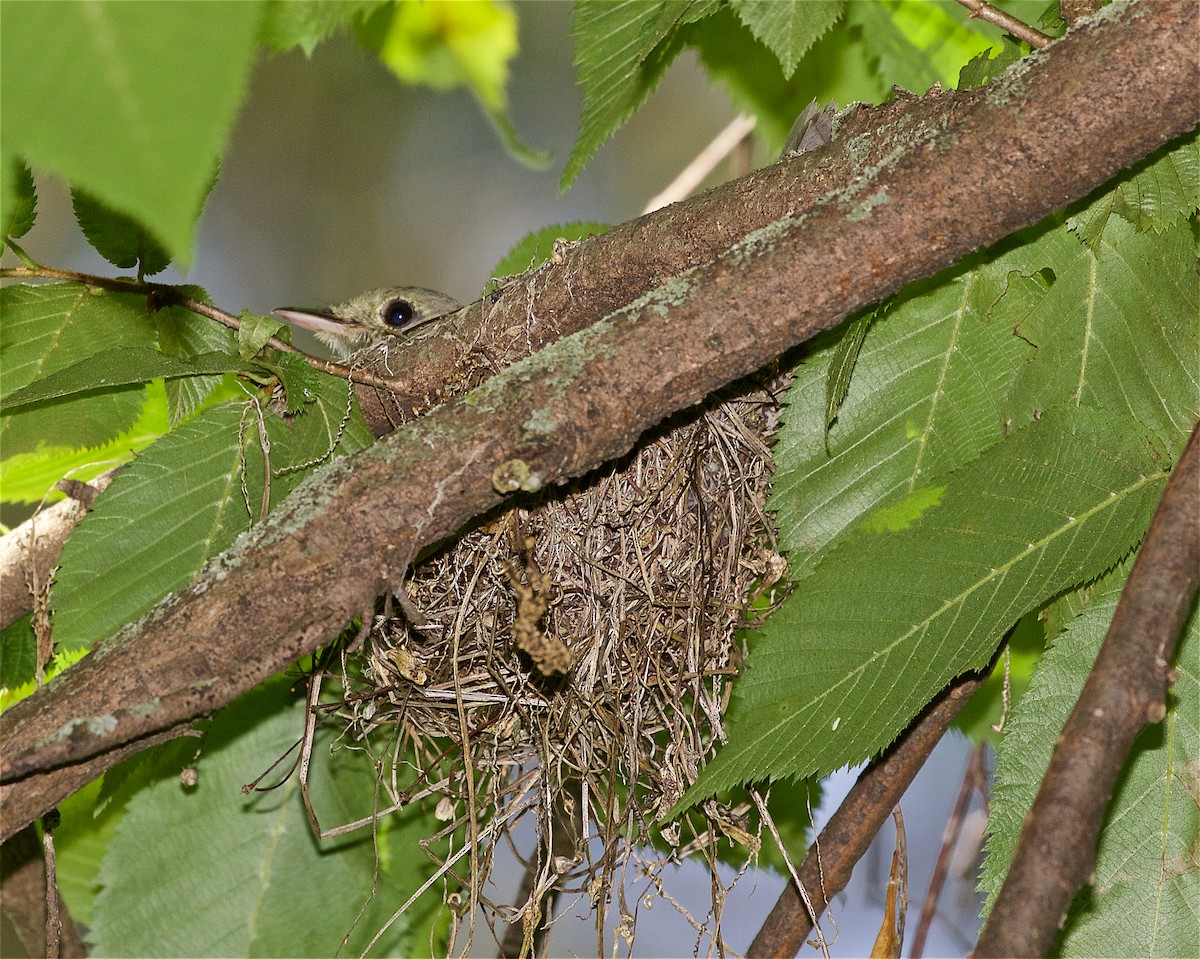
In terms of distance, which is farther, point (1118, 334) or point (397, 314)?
point (397, 314)

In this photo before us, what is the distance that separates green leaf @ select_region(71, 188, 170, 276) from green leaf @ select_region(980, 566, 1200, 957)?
1.62 meters

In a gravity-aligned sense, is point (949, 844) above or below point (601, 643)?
below

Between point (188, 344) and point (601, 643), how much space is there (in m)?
0.95

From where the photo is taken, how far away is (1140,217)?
1.45 metres

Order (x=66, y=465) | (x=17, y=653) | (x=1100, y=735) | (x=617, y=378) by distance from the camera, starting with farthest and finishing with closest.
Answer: (x=66, y=465), (x=17, y=653), (x=617, y=378), (x=1100, y=735)

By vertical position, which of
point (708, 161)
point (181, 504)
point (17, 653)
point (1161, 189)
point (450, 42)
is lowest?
point (1161, 189)

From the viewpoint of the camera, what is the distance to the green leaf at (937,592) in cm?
133

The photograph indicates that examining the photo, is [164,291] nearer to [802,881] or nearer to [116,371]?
[116,371]

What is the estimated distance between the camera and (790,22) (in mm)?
1514

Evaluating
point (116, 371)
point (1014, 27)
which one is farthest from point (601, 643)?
point (1014, 27)

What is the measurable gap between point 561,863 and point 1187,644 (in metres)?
1.08

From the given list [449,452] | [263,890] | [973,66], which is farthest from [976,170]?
[263,890]

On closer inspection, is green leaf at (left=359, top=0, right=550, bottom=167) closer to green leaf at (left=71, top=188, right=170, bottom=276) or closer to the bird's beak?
the bird's beak


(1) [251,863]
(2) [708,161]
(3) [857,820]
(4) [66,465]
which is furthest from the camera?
(2) [708,161]
